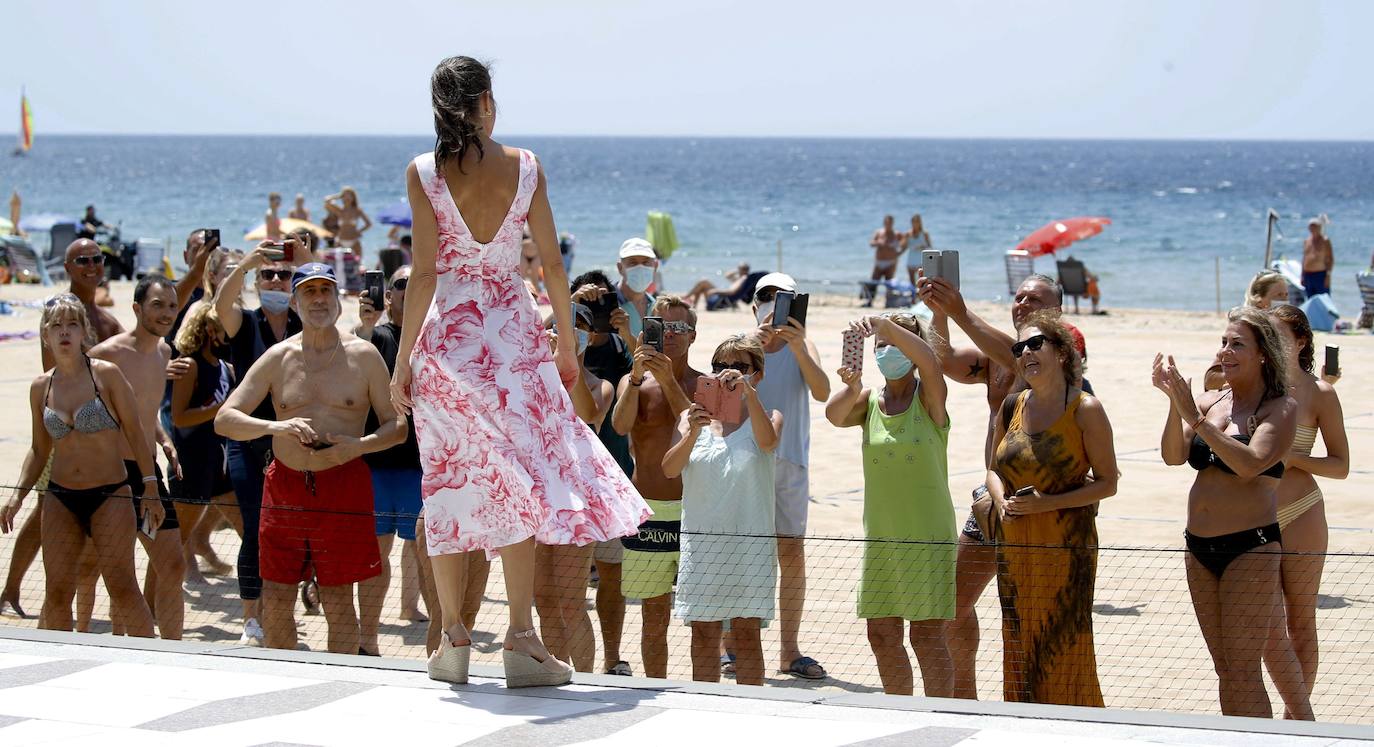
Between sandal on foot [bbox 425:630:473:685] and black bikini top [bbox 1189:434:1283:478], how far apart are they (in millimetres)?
2571

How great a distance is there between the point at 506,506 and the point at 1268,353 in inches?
107

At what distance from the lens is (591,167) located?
437ft

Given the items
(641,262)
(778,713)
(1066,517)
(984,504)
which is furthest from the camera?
(641,262)

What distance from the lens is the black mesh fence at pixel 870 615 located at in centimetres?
542

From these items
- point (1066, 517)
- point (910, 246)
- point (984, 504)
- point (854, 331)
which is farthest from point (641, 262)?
point (910, 246)

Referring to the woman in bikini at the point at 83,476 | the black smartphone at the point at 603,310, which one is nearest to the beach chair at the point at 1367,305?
the black smartphone at the point at 603,310

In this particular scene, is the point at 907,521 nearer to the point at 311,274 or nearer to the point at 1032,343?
the point at 1032,343

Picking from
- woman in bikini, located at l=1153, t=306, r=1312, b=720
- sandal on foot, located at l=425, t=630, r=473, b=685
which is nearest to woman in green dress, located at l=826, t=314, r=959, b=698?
woman in bikini, located at l=1153, t=306, r=1312, b=720

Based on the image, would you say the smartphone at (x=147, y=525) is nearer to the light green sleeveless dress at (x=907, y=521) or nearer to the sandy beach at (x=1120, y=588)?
the sandy beach at (x=1120, y=588)

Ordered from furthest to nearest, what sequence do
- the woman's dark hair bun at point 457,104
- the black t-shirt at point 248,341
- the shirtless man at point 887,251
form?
the shirtless man at point 887,251 → the black t-shirt at point 248,341 → the woman's dark hair bun at point 457,104

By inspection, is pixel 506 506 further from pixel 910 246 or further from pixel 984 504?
pixel 910 246

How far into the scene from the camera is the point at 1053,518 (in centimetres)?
546

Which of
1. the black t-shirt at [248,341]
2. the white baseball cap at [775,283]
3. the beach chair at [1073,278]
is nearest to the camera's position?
the white baseball cap at [775,283]

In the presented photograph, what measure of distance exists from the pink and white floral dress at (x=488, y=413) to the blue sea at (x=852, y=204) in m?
23.1
